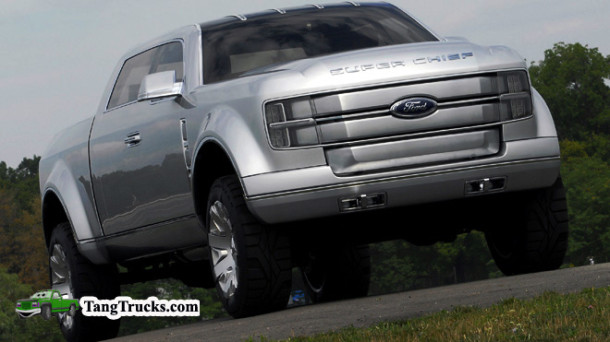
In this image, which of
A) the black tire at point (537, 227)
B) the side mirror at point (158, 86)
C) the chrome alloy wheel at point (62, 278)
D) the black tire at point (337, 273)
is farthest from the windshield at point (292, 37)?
the black tire at point (337, 273)

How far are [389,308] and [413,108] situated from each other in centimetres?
144

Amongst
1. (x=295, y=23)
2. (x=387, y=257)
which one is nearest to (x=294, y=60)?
(x=295, y=23)

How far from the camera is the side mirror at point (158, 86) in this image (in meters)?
9.28

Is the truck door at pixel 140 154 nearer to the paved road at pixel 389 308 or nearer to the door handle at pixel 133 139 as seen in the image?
the door handle at pixel 133 139

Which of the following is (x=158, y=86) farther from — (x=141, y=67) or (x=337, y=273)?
(x=337, y=273)

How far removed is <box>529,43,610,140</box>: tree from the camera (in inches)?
3814

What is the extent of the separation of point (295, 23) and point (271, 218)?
198 centimetres

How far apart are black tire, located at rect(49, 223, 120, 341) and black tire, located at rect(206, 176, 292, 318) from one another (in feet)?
8.60

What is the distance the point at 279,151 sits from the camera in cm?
A: 833

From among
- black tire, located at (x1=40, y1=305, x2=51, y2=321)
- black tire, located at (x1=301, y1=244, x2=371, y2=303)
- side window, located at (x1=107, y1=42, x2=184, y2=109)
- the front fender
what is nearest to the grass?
side window, located at (x1=107, y1=42, x2=184, y2=109)

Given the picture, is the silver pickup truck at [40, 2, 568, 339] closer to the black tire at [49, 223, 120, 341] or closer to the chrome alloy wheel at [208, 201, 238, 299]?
the chrome alloy wheel at [208, 201, 238, 299]

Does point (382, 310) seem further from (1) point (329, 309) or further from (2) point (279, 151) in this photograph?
(2) point (279, 151)

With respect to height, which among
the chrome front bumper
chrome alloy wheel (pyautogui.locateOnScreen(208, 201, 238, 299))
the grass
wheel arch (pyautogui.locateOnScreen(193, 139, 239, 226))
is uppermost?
wheel arch (pyautogui.locateOnScreen(193, 139, 239, 226))

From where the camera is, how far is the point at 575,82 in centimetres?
9944
